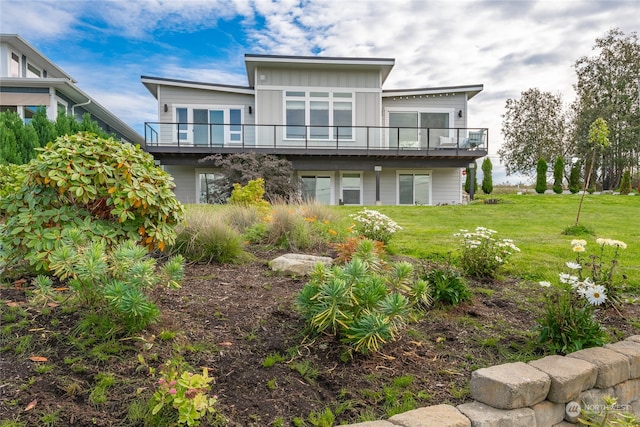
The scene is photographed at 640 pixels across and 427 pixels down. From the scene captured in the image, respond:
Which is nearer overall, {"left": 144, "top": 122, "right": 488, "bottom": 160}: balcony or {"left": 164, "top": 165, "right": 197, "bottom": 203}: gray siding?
{"left": 144, "top": 122, "right": 488, "bottom": 160}: balcony

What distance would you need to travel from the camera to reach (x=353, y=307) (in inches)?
107

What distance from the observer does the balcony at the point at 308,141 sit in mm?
15250

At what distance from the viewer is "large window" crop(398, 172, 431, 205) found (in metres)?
17.2

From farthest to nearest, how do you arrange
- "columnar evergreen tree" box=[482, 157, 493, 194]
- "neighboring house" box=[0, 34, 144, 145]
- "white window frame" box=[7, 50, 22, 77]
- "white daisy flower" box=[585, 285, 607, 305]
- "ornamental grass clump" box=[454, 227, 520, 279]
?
"columnar evergreen tree" box=[482, 157, 493, 194]
"white window frame" box=[7, 50, 22, 77]
"neighboring house" box=[0, 34, 144, 145]
"ornamental grass clump" box=[454, 227, 520, 279]
"white daisy flower" box=[585, 285, 607, 305]

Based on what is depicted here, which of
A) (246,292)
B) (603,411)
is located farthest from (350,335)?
(603,411)

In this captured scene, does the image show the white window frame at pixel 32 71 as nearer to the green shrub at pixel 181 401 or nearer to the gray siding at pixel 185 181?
the gray siding at pixel 185 181

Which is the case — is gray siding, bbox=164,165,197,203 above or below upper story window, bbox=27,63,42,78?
Result: below

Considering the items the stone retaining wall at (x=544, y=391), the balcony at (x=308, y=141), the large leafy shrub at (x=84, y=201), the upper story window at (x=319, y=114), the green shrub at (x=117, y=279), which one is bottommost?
the stone retaining wall at (x=544, y=391)

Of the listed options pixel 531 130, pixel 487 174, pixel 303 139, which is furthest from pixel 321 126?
pixel 531 130

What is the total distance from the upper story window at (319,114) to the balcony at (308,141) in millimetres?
38

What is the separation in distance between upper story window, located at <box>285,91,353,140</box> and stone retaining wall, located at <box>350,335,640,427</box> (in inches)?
545

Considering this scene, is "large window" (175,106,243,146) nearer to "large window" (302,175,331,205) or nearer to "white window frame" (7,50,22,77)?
"large window" (302,175,331,205)

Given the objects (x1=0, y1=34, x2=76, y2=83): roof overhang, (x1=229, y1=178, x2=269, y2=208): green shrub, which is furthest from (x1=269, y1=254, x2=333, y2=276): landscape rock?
(x1=0, y1=34, x2=76, y2=83): roof overhang

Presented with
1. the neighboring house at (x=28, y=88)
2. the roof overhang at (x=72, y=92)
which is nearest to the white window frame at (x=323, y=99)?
the neighboring house at (x=28, y=88)
